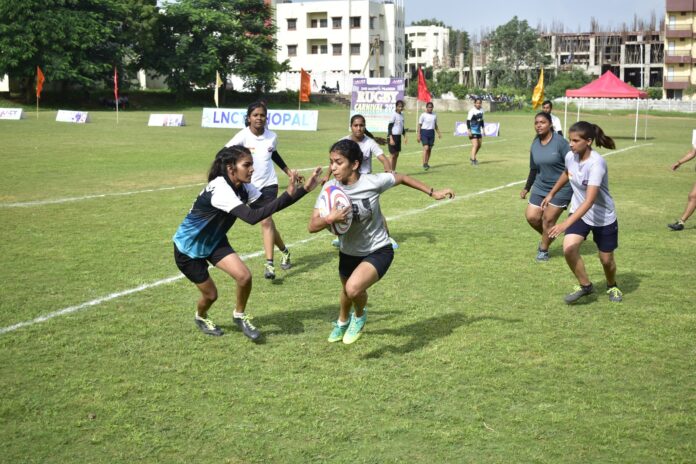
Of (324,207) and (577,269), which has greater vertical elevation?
(324,207)

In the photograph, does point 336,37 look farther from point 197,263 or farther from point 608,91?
point 197,263

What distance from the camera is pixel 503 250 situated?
11.1m

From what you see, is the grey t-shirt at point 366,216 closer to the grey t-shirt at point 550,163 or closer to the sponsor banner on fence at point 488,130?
the grey t-shirt at point 550,163

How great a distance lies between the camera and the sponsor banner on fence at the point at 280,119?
39.6m

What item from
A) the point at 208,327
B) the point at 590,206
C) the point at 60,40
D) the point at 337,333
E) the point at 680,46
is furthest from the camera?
the point at 680,46

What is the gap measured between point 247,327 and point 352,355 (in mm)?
1025

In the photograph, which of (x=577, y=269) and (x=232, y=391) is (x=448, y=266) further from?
(x=232, y=391)

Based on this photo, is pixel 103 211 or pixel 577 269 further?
pixel 103 211

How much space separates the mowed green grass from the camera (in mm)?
4977

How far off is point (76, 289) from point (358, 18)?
9769 centimetres

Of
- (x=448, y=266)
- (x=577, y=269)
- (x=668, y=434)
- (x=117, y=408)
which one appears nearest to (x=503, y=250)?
(x=448, y=266)

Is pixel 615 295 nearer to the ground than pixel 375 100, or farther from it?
nearer to the ground

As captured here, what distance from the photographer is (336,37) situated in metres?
104

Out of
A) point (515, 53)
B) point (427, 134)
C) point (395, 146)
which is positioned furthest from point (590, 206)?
point (515, 53)
